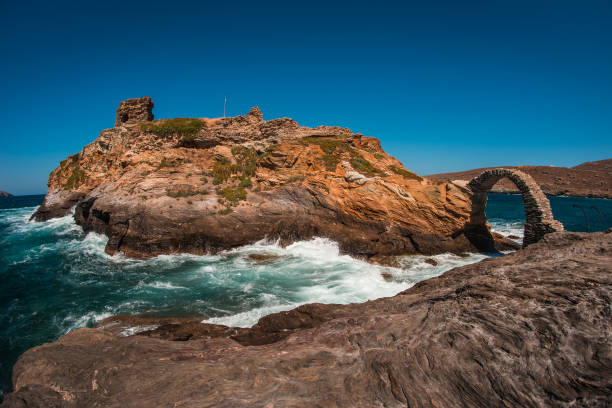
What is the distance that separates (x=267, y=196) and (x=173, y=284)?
8.71 meters

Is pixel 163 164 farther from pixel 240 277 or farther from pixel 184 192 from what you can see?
pixel 240 277

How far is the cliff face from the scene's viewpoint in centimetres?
1630

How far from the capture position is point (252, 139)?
25125 mm

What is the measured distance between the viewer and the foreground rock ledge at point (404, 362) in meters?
2.68

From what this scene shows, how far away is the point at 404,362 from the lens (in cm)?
338

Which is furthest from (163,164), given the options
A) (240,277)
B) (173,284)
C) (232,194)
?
(240,277)

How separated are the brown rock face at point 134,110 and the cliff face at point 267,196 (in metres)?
3.67

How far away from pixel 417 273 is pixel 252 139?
748 inches

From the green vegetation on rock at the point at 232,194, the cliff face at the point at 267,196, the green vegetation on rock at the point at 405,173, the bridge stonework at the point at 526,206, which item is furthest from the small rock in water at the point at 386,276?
the green vegetation on rock at the point at 232,194

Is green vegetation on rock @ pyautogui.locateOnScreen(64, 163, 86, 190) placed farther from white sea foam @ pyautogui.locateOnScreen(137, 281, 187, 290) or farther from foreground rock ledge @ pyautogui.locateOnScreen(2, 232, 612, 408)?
foreground rock ledge @ pyautogui.locateOnScreen(2, 232, 612, 408)

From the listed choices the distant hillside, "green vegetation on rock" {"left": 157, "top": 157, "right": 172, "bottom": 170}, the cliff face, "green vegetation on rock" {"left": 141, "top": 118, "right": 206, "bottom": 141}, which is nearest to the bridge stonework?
the cliff face

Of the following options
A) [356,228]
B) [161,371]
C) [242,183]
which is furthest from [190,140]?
[161,371]

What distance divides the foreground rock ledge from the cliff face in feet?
38.7

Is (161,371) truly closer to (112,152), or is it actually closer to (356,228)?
(356,228)
